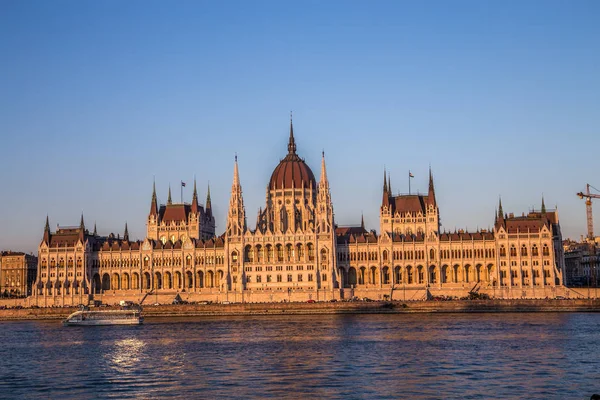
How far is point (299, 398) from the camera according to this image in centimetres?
4978

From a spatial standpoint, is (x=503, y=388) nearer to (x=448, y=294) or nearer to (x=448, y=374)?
(x=448, y=374)

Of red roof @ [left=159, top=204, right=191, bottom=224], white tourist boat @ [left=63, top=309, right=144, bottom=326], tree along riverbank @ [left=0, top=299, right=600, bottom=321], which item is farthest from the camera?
red roof @ [left=159, top=204, right=191, bottom=224]

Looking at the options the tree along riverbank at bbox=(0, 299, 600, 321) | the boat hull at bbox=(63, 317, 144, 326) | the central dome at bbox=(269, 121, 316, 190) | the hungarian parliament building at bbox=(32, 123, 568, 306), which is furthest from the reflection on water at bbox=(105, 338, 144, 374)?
the central dome at bbox=(269, 121, 316, 190)

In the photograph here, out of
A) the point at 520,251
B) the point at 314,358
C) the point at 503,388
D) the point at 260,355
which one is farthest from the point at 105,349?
the point at 520,251

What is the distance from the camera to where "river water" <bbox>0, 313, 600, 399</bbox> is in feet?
174

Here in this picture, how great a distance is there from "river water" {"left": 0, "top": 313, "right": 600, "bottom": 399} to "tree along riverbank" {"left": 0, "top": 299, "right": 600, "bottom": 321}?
2756cm

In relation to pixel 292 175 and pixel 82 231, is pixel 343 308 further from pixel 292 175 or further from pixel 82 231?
pixel 82 231

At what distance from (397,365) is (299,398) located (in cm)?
1631

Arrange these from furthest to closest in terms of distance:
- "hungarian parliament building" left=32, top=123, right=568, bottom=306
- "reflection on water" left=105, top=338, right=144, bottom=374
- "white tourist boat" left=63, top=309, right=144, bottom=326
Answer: "hungarian parliament building" left=32, top=123, right=568, bottom=306 < "white tourist boat" left=63, top=309, right=144, bottom=326 < "reflection on water" left=105, top=338, right=144, bottom=374

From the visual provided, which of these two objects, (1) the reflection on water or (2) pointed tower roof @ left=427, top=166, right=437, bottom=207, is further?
(2) pointed tower roof @ left=427, top=166, right=437, bottom=207

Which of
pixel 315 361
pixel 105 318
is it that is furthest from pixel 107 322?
pixel 315 361

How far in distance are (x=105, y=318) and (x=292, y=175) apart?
56.7m

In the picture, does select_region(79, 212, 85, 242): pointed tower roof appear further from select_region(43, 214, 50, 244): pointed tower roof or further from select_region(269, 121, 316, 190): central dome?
select_region(269, 121, 316, 190): central dome

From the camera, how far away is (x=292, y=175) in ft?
583
